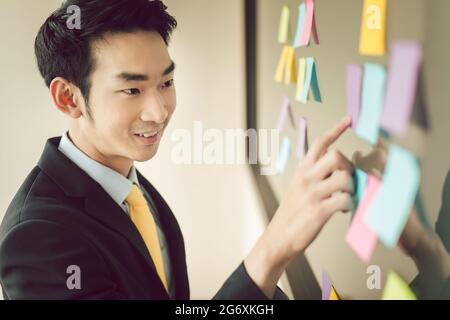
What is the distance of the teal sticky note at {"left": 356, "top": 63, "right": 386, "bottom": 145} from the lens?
45 centimetres

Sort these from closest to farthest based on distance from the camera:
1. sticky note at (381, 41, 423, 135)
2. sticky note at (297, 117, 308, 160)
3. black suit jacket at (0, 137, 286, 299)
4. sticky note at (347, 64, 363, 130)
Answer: sticky note at (381, 41, 423, 135), sticky note at (347, 64, 363, 130), black suit jacket at (0, 137, 286, 299), sticky note at (297, 117, 308, 160)

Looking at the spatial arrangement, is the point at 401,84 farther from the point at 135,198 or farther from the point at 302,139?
the point at 135,198

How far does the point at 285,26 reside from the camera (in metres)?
0.80

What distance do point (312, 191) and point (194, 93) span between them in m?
0.65

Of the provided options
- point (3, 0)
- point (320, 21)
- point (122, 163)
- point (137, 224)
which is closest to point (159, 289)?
point (137, 224)

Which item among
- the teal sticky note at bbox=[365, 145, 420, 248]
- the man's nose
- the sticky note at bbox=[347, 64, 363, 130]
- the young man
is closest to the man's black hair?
the young man

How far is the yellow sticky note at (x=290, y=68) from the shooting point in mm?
758

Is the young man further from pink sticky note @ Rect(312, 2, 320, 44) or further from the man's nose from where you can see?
pink sticky note @ Rect(312, 2, 320, 44)

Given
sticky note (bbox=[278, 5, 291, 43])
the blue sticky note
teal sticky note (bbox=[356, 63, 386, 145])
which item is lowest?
the blue sticky note

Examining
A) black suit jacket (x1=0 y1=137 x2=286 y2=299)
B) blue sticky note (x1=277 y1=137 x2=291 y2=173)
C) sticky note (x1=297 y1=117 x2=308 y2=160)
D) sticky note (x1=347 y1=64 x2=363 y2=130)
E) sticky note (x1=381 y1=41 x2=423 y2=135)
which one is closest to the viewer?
sticky note (x1=381 y1=41 x2=423 y2=135)

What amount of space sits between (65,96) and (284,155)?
0.43 meters

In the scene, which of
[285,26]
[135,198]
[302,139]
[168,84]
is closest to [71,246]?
[135,198]

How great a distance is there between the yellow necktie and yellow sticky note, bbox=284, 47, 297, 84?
0.36 meters

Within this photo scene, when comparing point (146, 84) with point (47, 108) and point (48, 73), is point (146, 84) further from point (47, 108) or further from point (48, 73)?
point (47, 108)
